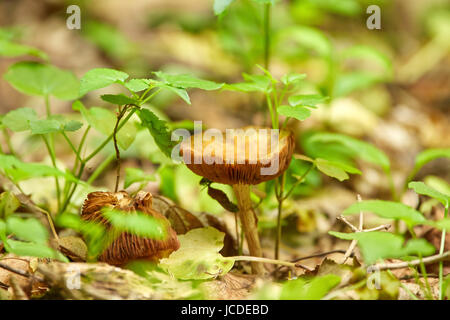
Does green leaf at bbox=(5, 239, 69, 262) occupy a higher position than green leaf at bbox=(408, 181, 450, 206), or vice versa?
green leaf at bbox=(408, 181, 450, 206)

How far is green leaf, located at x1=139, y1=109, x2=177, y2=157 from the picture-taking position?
1410 millimetres

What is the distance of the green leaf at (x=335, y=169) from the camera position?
1.49m

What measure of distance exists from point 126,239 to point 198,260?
8.3 inches

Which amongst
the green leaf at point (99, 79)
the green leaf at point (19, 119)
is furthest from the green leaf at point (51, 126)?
the green leaf at point (99, 79)

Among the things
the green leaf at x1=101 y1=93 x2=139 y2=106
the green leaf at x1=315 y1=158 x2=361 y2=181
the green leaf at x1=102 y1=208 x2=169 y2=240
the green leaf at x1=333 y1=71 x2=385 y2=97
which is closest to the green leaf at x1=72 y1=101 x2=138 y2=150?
the green leaf at x1=101 y1=93 x2=139 y2=106

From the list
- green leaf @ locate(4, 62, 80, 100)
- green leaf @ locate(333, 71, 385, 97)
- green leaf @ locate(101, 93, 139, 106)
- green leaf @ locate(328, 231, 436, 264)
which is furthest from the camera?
green leaf @ locate(333, 71, 385, 97)

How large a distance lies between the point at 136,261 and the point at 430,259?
2.40 ft

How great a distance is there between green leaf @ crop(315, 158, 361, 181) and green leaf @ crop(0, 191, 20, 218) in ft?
2.87

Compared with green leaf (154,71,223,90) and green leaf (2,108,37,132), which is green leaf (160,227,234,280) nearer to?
green leaf (154,71,223,90)

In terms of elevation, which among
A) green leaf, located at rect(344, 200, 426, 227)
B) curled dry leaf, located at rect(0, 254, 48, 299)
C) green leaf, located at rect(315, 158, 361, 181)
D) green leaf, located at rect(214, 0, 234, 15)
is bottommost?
curled dry leaf, located at rect(0, 254, 48, 299)

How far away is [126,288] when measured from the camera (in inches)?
46.8

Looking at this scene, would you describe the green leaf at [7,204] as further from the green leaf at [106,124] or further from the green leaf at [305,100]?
the green leaf at [305,100]
